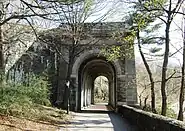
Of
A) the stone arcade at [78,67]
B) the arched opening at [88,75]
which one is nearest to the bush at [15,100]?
the stone arcade at [78,67]

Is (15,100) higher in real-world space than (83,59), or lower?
lower


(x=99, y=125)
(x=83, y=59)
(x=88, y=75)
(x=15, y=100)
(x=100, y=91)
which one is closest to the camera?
(x=15, y=100)

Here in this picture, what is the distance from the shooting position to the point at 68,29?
52.7 feet

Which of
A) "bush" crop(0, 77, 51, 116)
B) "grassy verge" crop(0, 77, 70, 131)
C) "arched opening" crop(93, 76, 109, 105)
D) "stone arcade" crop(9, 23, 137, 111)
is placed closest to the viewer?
"grassy verge" crop(0, 77, 70, 131)

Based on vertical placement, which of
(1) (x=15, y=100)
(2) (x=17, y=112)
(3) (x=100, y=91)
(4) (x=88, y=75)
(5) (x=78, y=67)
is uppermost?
(5) (x=78, y=67)

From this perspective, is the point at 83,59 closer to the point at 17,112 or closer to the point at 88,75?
the point at 88,75

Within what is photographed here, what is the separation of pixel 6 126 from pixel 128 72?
14156 mm

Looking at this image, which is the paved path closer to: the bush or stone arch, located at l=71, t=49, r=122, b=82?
the bush

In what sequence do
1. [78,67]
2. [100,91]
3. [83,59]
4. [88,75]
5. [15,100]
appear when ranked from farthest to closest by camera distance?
[100,91] < [88,75] < [83,59] < [78,67] < [15,100]

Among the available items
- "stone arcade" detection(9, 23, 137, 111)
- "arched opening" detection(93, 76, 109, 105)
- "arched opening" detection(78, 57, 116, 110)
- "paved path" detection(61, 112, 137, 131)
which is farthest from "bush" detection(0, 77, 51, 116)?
"arched opening" detection(93, 76, 109, 105)

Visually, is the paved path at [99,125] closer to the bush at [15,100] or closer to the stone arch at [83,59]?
the bush at [15,100]

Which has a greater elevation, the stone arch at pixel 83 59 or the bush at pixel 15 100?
the stone arch at pixel 83 59

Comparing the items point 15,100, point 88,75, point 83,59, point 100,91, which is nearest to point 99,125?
point 15,100

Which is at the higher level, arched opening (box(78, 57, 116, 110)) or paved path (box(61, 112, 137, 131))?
arched opening (box(78, 57, 116, 110))
